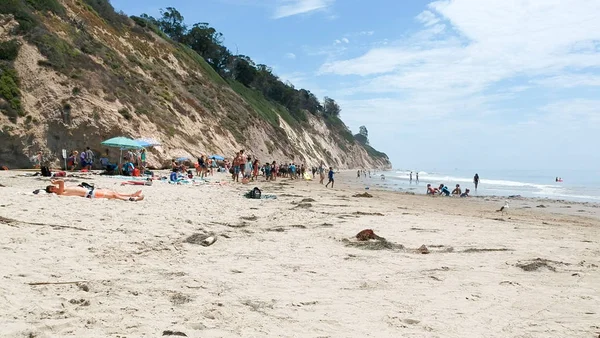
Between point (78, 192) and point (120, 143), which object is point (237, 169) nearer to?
point (120, 143)

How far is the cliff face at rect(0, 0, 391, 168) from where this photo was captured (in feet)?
83.9

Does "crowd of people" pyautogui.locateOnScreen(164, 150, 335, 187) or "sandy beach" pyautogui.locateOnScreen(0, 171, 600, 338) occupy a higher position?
"crowd of people" pyautogui.locateOnScreen(164, 150, 335, 187)

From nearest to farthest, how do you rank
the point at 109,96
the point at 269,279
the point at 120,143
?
the point at 269,279 → the point at 120,143 → the point at 109,96

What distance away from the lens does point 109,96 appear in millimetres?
30172

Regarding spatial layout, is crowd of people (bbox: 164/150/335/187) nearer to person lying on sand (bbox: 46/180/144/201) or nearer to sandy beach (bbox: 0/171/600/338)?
person lying on sand (bbox: 46/180/144/201)

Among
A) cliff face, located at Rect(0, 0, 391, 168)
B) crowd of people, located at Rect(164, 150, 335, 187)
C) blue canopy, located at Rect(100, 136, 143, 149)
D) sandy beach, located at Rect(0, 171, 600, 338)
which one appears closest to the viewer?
sandy beach, located at Rect(0, 171, 600, 338)

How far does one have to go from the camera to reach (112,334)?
3.71m

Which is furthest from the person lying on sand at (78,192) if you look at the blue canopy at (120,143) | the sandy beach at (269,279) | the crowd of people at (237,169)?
the blue canopy at (120,143)

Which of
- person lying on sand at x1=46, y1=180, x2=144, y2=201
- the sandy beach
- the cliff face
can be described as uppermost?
the cliff face

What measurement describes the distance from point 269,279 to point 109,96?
28084mm

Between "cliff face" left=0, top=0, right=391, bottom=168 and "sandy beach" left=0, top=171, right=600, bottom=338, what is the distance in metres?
17.4

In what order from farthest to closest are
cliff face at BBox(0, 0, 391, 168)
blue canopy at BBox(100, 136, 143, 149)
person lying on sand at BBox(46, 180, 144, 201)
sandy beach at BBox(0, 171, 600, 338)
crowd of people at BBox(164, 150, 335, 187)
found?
cliff face at BBox(0, 0, 391, 168) → crowd of people at BBox(164, 150, 335, 187) → blue canopy at BBox(100, 136, 143, 149) → person lying on sand at BBox(46, 180, 144, 201) → sandy beach at BBox(0, 171, 600, 338)

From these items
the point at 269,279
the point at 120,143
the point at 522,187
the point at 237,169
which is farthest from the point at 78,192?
the point at 522,187


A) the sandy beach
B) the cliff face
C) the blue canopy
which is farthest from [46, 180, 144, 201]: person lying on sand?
the cliff face
